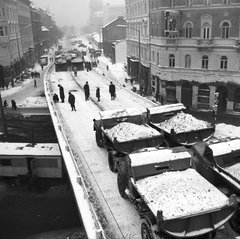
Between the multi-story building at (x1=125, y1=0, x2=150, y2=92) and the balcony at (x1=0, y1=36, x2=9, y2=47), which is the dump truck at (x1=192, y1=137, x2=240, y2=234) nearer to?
the multi-story building at (x1=125, y1=0, x2=150, y2=92)

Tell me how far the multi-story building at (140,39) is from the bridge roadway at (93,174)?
15149 millimetres

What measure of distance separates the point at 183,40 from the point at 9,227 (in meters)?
24.2

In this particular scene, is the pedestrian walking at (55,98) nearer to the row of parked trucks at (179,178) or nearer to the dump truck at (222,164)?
the row of parked trucks at (179,178)

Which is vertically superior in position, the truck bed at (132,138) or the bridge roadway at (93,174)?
the truck bed at (132,138)

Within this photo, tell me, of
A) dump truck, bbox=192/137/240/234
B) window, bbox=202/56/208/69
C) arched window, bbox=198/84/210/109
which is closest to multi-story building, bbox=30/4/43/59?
arched window, bbox=198/84/210/109

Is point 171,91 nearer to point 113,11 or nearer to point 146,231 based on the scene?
point 146,231

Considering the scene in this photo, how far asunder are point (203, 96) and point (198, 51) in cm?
485

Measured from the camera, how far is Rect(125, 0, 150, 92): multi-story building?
3825 centimetres

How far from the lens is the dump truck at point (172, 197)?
672 centimetres

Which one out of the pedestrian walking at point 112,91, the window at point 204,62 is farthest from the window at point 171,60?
the pedestrian walking at point 112,91

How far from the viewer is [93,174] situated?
11961 mm

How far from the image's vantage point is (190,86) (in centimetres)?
3247

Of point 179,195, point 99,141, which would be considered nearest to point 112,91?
point 99,141

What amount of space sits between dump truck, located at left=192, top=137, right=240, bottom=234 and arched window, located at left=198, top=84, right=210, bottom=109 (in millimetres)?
22644
